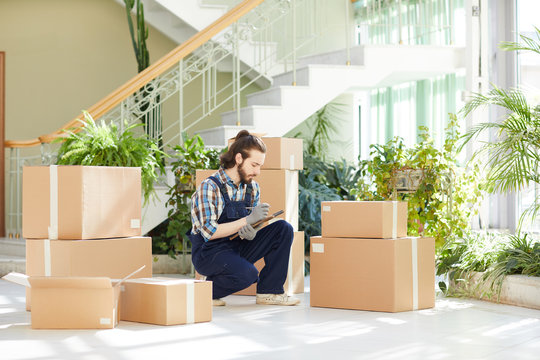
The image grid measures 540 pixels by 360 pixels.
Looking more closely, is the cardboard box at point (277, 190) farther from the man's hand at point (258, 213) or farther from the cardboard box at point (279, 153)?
the man's hand at point (258, 213)

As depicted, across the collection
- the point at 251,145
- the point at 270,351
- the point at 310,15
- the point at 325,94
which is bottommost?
the point at 270,351

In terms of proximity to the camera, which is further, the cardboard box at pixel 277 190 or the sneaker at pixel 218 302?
the cardboard box at pixel 277 190

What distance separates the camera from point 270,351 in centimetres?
286

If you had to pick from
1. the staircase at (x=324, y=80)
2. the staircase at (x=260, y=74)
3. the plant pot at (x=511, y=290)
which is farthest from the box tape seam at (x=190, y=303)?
the staircase at (x=324, y=80)

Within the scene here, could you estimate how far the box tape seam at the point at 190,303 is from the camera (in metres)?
3.45

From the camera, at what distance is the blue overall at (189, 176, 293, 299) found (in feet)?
12.9

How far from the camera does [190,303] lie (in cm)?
347

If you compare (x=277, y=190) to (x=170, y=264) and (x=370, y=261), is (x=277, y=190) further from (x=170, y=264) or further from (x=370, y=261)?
(x=170, y=264)

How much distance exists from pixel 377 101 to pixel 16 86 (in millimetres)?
3509

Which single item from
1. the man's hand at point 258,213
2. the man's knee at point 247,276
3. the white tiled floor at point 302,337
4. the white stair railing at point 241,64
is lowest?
the white tiled floor at point 302,337

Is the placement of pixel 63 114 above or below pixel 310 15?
below

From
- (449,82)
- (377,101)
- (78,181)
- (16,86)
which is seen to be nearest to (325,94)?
(449,82)

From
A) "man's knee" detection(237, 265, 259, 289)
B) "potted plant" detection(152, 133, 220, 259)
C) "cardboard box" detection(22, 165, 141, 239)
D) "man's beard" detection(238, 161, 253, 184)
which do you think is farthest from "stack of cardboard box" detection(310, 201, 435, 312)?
"potted plant" detection(152, 133, 220, 259)

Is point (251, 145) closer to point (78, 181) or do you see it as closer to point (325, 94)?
point (78, 181)
